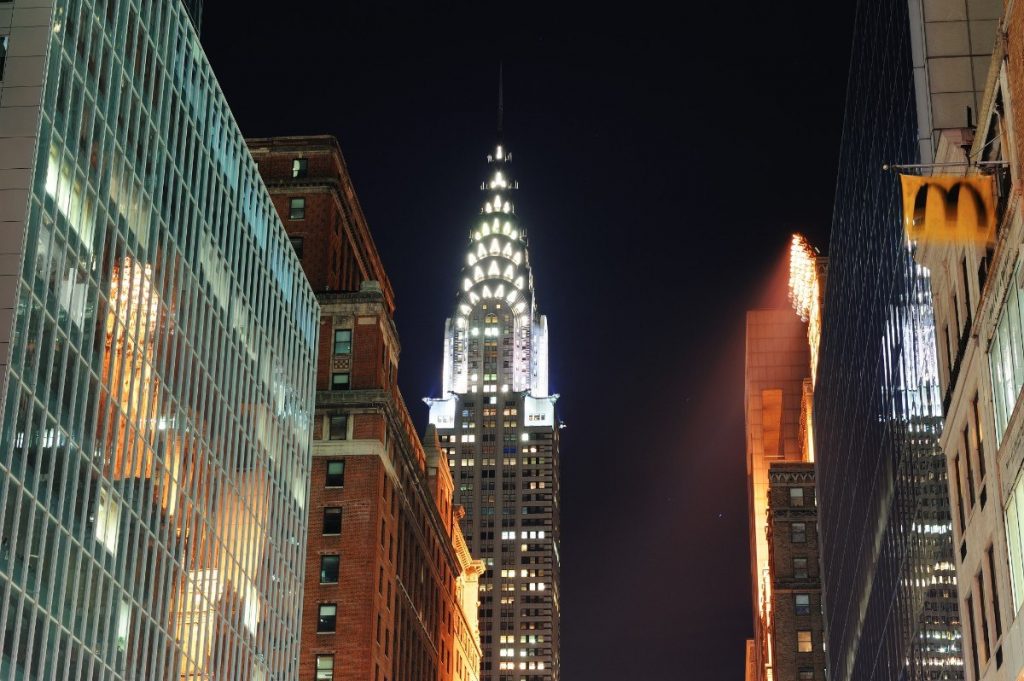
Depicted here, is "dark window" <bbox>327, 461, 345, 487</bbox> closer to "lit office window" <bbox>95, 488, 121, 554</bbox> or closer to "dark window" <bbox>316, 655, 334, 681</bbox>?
"dark window" <bbox>316, 655, 334, 681</bbox>

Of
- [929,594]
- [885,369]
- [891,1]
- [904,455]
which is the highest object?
[891,1]

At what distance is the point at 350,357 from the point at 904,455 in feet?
219

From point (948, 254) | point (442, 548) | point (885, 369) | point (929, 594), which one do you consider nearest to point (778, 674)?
point (442, 548)

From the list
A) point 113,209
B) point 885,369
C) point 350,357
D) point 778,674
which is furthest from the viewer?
point 778,674

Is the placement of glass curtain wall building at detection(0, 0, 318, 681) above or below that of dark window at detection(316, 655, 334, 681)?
above

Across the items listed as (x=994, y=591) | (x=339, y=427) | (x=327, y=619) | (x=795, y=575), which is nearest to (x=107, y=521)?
(x=994, y=591)

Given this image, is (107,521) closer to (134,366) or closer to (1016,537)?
(134,366)

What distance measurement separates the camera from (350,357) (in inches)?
5241

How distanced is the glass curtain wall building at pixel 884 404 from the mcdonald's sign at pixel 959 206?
12.9 meters

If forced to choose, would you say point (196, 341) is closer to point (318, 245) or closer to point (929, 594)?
point (929, 594)

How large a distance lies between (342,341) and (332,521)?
16.4 m

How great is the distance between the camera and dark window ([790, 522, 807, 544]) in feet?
638

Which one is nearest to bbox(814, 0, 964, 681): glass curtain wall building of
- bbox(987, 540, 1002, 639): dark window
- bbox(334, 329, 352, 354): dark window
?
bbox(987, 540, 1002, 639): dark window

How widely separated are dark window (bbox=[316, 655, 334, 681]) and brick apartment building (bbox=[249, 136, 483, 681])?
0.07m
